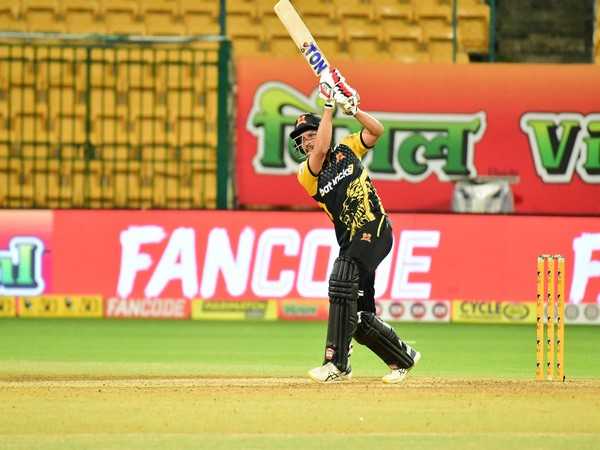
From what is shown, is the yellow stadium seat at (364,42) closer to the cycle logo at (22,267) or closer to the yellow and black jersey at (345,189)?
the cycle logo at (22,267)

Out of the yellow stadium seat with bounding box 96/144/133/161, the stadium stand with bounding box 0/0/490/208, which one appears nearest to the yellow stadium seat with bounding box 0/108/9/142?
the stadium stand with bounding box 0/0/490/208

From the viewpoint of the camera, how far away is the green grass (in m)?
12.5

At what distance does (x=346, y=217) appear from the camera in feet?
34.7

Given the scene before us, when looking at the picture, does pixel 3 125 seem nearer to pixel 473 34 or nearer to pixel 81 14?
pixel 81 14

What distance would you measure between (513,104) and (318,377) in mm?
10059

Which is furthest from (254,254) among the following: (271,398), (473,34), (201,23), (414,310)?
(271,398)

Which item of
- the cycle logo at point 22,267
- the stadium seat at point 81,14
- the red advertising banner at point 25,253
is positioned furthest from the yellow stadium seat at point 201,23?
the cycle logo at point 22,267

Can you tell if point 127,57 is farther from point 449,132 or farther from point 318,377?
point 318,377

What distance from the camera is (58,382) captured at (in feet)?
36.3

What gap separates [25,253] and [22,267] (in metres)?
0.16

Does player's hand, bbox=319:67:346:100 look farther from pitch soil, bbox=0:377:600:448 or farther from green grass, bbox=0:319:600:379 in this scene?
green grass, bbox=0:319:600:379

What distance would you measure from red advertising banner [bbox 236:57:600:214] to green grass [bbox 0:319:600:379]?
2.95m

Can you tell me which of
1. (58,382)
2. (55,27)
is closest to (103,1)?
(55,27)

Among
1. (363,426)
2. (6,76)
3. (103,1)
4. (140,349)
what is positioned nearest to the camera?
(363,426)
